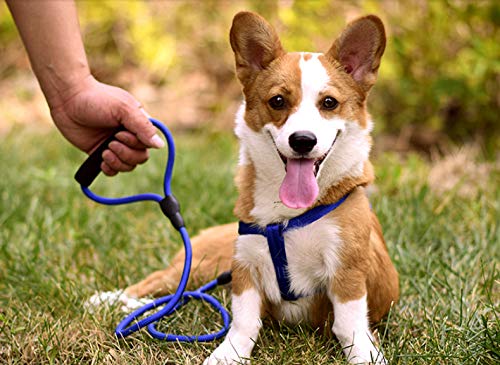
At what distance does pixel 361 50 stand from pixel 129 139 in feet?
3.49

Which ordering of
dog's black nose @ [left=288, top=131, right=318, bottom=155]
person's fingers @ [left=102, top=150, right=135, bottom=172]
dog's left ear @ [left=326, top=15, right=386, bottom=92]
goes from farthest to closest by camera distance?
person's fingers @ [left=102, top=150, right=135, bottom=172]
dog's left ear @ [left=326, top=15, right=386, bottom=92]
dog's black nose @ [left=288, top=131, right=318, bottom=155]

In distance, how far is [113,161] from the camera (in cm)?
287

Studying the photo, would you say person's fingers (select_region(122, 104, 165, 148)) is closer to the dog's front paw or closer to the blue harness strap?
the blue harness strap

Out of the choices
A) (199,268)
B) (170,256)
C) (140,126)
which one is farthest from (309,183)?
(170,256)

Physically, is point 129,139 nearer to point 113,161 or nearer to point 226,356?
point 113,161

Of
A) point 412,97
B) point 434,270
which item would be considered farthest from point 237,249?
point 412,97

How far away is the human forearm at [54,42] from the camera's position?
2.82m

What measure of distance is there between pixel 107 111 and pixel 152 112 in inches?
182

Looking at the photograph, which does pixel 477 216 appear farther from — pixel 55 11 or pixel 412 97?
pixel 55 11

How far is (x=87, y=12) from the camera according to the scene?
712cm

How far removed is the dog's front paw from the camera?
2307 millimetres

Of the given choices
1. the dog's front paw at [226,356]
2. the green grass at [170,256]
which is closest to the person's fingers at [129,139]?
the green grass at [170,256]

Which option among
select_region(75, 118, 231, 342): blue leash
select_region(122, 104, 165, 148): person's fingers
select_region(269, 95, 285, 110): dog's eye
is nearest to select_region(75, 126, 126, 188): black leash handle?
select_region(75, 118, 231, 342): blue leash

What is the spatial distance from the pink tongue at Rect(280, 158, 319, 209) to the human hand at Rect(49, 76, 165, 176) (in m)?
0.73
